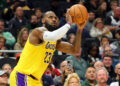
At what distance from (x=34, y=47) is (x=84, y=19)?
1.02 m

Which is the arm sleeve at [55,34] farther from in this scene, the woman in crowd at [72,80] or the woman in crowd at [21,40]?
the woman in crowd at [21,40]

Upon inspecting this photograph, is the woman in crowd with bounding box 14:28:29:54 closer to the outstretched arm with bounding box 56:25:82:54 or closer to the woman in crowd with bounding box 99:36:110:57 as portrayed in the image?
the woman in crowd with bounding box 99:36:110:57

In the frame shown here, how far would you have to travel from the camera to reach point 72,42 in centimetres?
1122

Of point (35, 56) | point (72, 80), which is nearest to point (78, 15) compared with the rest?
point (35, 56)

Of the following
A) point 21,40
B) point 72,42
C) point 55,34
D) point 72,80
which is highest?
point 55,34

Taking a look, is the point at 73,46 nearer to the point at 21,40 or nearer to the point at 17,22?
the point at 21,40

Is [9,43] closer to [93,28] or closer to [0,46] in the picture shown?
[0,46]

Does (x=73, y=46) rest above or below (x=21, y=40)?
above

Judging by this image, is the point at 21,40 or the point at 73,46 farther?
the point at 21,40

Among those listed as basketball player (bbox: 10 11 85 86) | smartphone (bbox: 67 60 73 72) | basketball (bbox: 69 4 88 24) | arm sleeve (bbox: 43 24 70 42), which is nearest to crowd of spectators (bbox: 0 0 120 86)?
smartphone (bbox: 67 60 73 72)

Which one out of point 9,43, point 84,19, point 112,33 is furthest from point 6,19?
point 84,19

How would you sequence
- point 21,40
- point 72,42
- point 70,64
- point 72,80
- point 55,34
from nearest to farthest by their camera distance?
1. point 55,34
2. point 72,80
3. point 70,64
4. point 21,40
5. point 72,42

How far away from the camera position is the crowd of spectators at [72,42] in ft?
29.7

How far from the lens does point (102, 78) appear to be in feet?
28.1
